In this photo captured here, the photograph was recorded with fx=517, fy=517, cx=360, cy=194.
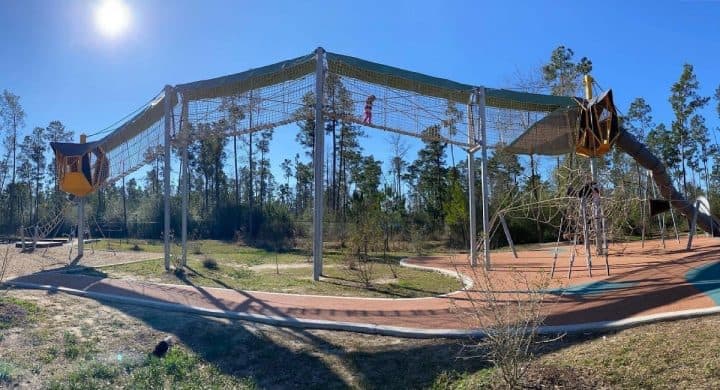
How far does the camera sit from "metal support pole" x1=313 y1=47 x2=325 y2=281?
13.2 metres

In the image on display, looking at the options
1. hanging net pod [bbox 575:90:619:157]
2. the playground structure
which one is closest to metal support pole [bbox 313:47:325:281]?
the playground structure

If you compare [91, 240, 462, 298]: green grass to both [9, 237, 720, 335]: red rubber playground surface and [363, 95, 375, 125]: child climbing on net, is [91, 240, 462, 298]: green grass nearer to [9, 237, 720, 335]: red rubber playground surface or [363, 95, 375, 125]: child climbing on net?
[9, 237, 720, 335]: red rubber playground surface

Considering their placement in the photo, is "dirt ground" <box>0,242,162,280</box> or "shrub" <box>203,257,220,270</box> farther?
"shrub" <box>203,257,220,270</box>

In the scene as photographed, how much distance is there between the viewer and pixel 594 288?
34.2 feet

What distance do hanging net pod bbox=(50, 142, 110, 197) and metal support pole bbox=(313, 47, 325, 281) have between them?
1109 cm

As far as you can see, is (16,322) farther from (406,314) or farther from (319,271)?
(319,271)

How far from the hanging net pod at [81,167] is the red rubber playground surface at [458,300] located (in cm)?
681

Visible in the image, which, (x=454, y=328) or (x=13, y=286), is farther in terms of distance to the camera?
(x=13, y=286)

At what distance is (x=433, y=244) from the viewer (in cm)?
3142

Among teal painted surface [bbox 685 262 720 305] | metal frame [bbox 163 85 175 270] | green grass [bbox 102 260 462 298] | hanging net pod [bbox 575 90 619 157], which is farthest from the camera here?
hanging net pod [bbox 575 90 619 157]

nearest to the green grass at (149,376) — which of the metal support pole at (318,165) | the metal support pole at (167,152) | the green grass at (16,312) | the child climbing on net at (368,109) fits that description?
the green grass at (16,312)

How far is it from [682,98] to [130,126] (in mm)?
37414

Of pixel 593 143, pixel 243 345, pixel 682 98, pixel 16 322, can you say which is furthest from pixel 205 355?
pixel 682 98

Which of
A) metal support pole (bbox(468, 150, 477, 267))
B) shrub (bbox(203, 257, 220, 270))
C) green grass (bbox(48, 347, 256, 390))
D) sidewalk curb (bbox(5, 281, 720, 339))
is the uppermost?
metal support pole (bbox(468, 150, 477, 267))
